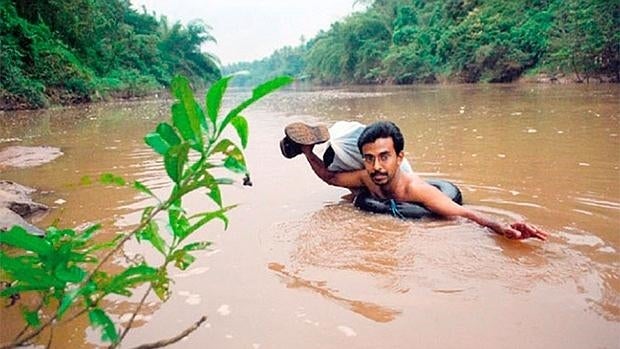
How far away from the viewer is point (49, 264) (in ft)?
3.20

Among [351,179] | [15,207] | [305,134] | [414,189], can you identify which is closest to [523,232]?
[414,189]

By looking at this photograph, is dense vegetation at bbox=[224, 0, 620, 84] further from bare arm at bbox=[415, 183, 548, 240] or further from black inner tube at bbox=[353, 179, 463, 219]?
bare arm at bbox=[415, 183, 548, 240]

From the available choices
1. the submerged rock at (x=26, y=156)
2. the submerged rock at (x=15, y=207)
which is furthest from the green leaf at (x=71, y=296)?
the submerged rock at (x=26, y=156)

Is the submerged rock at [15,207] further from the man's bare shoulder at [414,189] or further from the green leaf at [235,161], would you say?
the green leaf at [235,161]

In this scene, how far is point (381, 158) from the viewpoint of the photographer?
3.39 meters

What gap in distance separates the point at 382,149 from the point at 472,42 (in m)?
27.5

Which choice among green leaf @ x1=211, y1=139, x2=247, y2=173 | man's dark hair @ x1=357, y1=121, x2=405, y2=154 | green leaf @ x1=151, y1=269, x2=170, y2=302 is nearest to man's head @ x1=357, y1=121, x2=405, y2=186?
man's dark hair @ x1=357, y1=121, x2=405, y2=154

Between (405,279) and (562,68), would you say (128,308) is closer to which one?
(405,279)

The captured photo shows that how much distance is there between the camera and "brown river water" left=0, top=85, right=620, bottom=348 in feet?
6.24

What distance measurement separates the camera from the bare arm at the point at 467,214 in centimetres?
274

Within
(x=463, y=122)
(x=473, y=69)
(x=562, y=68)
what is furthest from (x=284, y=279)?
(x=473, y=69)

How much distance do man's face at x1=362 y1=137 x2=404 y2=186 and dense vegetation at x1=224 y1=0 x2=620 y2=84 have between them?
31.8 feet

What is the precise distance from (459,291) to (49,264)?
1.68 meters

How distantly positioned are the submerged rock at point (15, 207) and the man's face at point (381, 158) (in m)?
1.90
